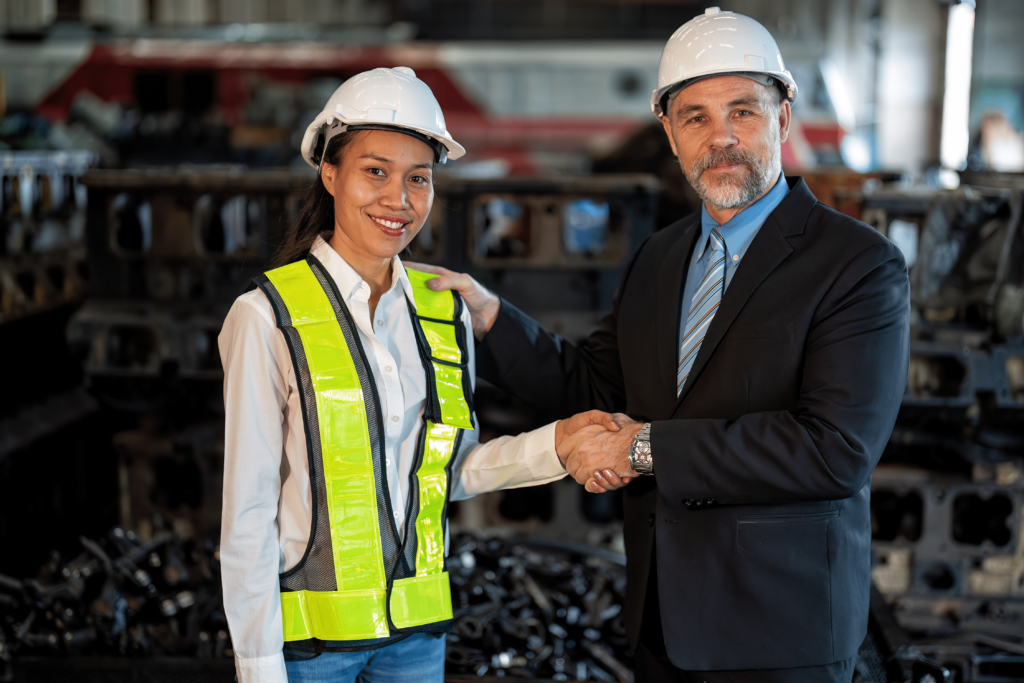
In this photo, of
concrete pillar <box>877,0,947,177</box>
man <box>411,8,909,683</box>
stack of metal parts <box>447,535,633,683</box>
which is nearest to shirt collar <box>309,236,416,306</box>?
man <box>411,8,909,683</box>

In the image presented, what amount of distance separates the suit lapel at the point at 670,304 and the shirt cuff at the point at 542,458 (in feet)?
1.00

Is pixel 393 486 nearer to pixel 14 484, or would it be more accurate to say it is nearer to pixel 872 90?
pixel 14 484

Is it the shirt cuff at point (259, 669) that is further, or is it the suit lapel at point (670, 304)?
the suit lapel at point (670, 304)

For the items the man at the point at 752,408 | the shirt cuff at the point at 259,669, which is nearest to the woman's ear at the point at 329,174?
the man at the point at 752,408

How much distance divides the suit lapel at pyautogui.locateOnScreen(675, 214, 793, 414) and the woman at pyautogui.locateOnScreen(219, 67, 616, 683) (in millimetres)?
578

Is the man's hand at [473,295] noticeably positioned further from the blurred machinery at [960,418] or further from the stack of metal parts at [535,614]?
the blurred machinery at [960,418]

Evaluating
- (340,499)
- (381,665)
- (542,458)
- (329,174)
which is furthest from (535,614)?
(329,174)

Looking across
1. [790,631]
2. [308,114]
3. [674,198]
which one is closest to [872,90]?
[308,114]

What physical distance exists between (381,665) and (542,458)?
0.59 meters

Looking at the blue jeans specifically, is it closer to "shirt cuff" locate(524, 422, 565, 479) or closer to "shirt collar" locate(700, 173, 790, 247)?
"shirt cuff" locate(524, 422, 565, 479)

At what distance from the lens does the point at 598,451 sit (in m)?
2.07

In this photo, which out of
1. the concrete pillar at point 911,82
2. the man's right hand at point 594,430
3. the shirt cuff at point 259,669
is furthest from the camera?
the concrete pillar at point 911,82

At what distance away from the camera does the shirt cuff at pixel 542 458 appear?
2.13 meters

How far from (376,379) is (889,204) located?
338 centimetres
